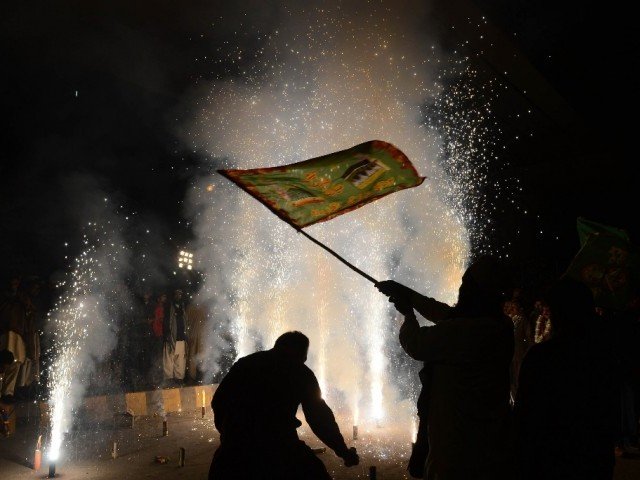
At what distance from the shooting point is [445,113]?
11.5m

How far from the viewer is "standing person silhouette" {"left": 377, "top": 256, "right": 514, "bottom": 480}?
2.20 meters

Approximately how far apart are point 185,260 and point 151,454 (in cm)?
1221

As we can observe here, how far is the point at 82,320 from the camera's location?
11430 millimetres

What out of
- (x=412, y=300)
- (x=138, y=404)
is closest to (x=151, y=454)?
(x=138, y=404)

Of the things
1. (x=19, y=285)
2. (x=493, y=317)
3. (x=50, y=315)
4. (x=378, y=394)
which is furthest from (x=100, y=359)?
(x=493, y=317)

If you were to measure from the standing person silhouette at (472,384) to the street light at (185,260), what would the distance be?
16.6m

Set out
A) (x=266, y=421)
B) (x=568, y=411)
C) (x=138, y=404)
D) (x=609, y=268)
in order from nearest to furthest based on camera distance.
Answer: (x=568, y=411) < (x=266, y=421) < (x=609, y=268) < (x=138, y=404)

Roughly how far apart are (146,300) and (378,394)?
5.98 metres

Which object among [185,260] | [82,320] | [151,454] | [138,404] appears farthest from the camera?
[185,260]

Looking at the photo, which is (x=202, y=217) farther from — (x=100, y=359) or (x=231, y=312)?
(x=100, y=359)

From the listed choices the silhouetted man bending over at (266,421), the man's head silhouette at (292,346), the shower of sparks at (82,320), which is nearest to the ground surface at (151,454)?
the shower of sparks at (82,320)

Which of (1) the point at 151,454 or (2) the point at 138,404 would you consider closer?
(1) the point at 151,454

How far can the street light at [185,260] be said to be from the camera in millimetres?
18094

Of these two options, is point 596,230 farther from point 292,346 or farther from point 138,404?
point 138,404
